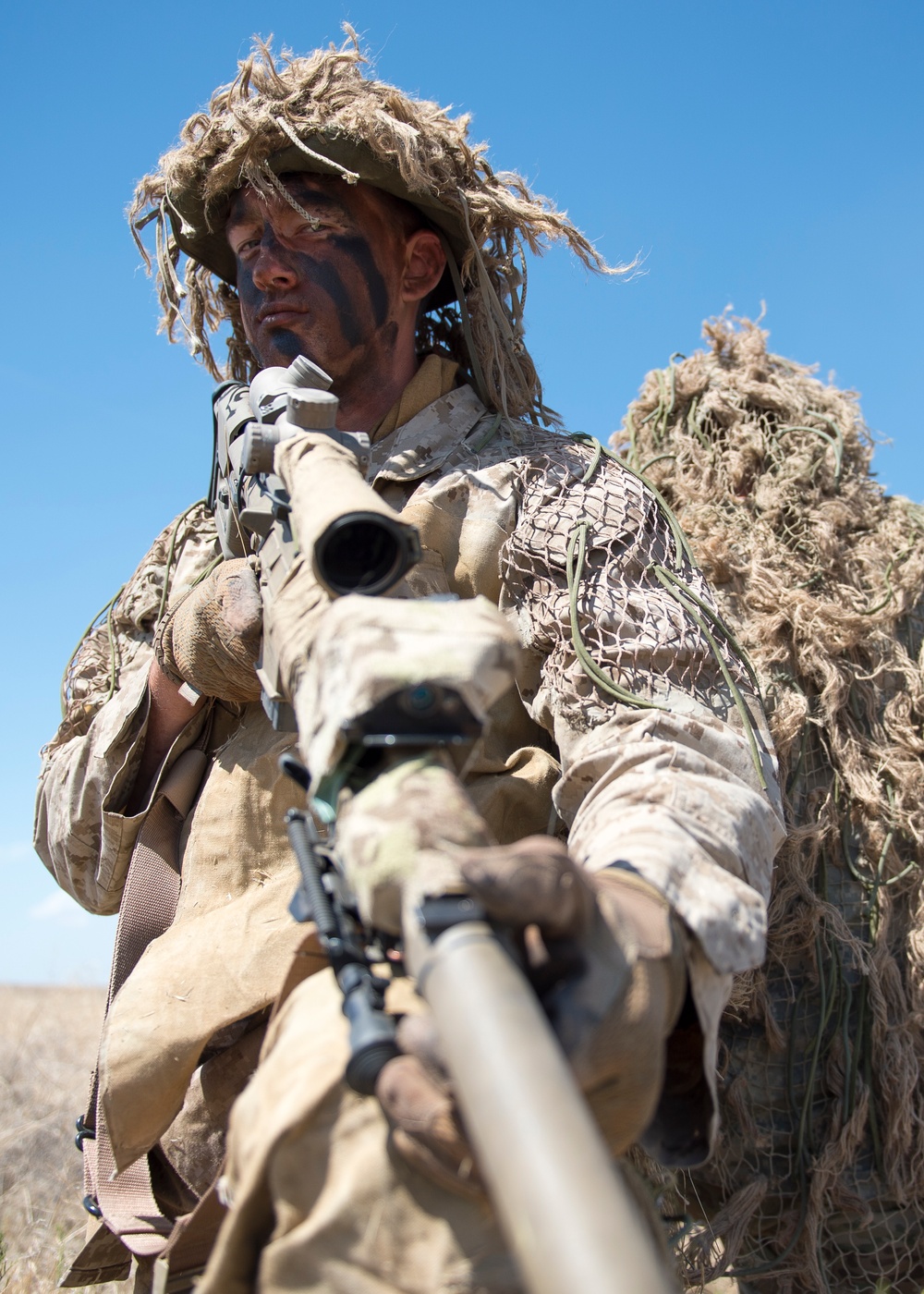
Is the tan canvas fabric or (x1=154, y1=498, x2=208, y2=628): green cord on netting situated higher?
(x1=154, y1=498, x2=208, y2=628): green cord on netting

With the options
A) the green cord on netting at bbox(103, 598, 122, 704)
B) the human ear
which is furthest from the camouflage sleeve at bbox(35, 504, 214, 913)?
the human ear

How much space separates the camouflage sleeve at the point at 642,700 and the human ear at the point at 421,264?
64 cm

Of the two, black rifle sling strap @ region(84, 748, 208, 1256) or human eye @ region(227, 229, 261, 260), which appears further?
human eye @ region(227, 229, 261, 260)

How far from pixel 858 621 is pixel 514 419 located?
105 centimetres

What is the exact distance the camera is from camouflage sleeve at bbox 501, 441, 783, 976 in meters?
1.64

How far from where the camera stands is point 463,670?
1.30 m

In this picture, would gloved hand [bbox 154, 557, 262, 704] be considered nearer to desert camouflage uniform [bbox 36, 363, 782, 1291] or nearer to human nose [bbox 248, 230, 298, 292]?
desert camouflage uniform [bbox 36, 363, 782, 1291]

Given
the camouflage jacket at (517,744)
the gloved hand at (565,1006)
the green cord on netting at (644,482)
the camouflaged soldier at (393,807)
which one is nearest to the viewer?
the gloved hand at (565,1006)

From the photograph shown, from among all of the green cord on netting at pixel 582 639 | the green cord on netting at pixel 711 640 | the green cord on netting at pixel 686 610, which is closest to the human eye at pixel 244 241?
the green cord on netting at pixel 686 610

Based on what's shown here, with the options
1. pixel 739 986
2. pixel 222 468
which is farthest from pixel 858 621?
pixel 222 468

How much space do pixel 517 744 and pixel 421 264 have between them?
129 cm

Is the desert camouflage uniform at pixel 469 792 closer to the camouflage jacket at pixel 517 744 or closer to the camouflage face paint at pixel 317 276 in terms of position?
the camouflage jacket at pixel 517 744

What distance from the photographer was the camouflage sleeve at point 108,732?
8.82 feet

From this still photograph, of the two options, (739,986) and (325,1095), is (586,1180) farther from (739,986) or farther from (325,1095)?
(739,986)
